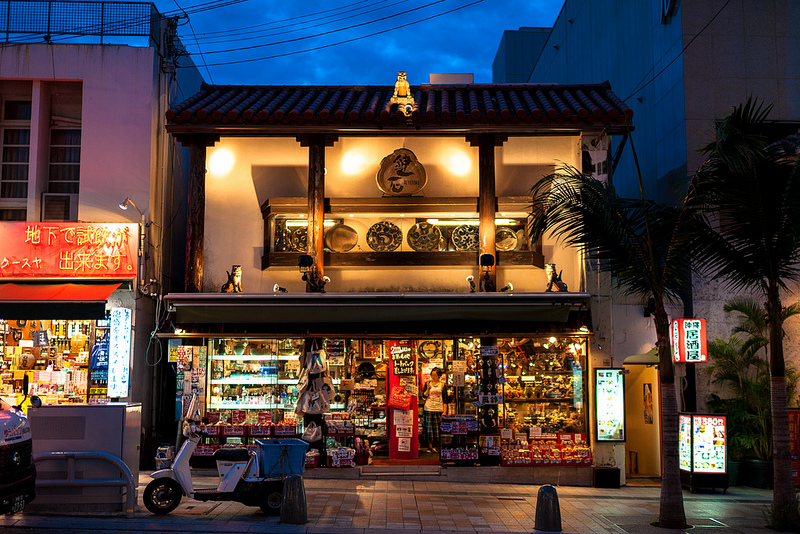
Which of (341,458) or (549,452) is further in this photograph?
(549,452)

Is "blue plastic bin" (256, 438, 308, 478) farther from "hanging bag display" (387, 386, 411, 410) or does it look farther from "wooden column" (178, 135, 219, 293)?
"wooden column" (178, 135, 219, 293)

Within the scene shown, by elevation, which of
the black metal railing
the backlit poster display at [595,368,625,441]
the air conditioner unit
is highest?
the black metal railing

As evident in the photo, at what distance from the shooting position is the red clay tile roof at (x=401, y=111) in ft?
46.1

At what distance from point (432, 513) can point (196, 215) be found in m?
7.74

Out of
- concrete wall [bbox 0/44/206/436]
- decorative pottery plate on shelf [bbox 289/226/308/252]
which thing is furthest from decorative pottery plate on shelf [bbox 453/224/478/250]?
concrete wall [bbox 0/44/206/436]

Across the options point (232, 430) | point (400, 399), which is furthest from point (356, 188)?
point (232, 430)

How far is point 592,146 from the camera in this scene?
14.5 meters

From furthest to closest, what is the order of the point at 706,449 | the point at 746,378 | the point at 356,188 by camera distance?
the point at 356,188
the point at 746,378
the point at 706,449

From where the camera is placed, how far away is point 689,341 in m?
13.6

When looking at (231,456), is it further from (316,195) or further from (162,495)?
(316,195)

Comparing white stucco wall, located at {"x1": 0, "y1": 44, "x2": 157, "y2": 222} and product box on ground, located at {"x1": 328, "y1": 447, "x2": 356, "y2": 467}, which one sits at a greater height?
white stucco wall, located at {"x1": 0, "y1": 44, "x2": 157, "y2": 222}

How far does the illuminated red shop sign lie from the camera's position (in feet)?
47.6

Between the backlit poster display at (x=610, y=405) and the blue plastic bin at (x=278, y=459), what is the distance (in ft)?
21.0

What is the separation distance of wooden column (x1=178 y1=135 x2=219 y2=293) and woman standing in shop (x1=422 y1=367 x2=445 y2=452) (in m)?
5.23
